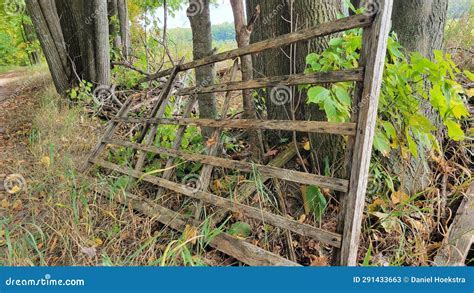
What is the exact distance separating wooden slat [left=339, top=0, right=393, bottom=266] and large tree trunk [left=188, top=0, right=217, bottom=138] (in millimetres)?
1617

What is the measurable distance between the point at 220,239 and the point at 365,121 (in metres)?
1.19

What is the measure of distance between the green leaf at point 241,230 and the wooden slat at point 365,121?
688 millimetres

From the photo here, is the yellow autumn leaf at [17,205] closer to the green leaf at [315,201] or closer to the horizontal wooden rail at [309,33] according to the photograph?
the horizontal wooden rail at [309,33]

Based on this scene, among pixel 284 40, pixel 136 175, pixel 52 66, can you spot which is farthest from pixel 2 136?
pixel 284 40

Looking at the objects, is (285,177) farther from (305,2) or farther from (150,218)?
(305,2)

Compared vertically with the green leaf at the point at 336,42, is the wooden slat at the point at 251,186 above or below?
below

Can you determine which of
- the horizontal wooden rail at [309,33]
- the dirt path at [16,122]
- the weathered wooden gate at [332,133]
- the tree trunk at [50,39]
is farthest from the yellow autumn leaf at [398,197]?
the tree trunk at [50,39]

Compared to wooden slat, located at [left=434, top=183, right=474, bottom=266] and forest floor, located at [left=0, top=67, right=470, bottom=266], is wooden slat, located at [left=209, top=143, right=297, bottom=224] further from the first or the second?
wooden slat, located at [left=434, top=183, right=474, bottom=266]

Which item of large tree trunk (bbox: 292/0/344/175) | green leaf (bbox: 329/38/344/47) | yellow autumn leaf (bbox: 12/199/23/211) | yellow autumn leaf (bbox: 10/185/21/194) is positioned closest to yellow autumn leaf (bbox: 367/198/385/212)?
large tree trunk (bbox: 292/0/344/175)

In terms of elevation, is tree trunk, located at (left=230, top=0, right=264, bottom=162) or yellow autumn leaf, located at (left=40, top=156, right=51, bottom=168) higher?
tree trunk, located at (left=230, top=0, right=264, bottom=162)

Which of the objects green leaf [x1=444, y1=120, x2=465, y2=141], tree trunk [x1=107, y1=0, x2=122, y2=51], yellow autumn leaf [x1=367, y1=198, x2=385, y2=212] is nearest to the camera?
green leaf [x1=444, y1=120, x2=465, y2=141]

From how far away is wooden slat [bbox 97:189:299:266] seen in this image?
1.89m

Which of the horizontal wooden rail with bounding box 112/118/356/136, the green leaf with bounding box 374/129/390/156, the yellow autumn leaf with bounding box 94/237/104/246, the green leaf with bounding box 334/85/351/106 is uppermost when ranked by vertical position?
the green leaf with bounding box 334/85/351/106

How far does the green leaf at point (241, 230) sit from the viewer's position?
2225mm
